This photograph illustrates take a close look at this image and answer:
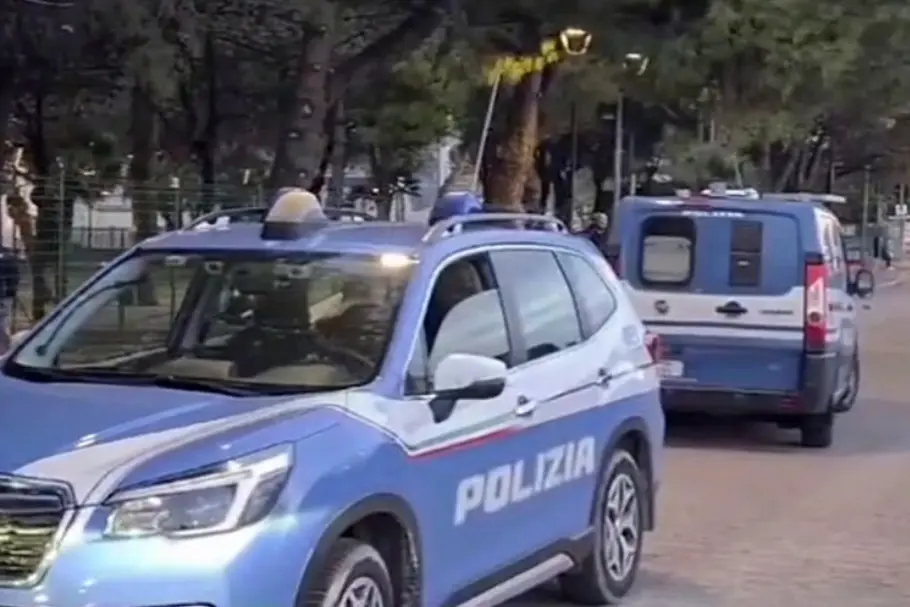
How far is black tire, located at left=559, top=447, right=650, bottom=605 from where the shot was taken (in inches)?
324

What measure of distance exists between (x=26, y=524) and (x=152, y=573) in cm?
39

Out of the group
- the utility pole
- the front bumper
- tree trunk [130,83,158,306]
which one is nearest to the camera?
the front bumper

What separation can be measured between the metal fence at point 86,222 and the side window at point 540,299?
12.1 metres

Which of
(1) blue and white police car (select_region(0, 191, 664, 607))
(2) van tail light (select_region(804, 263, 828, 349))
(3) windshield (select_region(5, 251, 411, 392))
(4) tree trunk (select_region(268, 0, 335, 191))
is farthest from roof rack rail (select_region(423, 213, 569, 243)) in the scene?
(4) tree trunk (select_region(268, 0, 335, 191))

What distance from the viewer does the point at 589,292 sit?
331 inches

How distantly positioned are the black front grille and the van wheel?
9888mm

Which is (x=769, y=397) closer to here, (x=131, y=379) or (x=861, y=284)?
(x=861, y=284)

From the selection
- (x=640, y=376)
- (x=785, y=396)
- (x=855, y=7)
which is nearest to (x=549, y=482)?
(x=640, y=376)

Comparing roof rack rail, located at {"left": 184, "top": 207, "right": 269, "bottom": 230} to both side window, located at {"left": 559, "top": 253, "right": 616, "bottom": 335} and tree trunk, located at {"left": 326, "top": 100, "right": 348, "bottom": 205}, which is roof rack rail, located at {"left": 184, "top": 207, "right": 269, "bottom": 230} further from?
tree trunk, located at {"left": 326, "top": 100, "right": 348, "bottom": 205}

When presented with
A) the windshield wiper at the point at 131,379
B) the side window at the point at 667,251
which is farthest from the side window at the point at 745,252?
the windshield wiper at the point at 131,379

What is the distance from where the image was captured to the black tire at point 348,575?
5672 millimetres

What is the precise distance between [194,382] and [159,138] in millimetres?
28422

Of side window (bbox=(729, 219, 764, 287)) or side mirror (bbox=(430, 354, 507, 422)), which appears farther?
side window (bbox=(729, 219, 764, 287))

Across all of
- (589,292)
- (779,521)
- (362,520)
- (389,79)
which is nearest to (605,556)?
(589,292)
